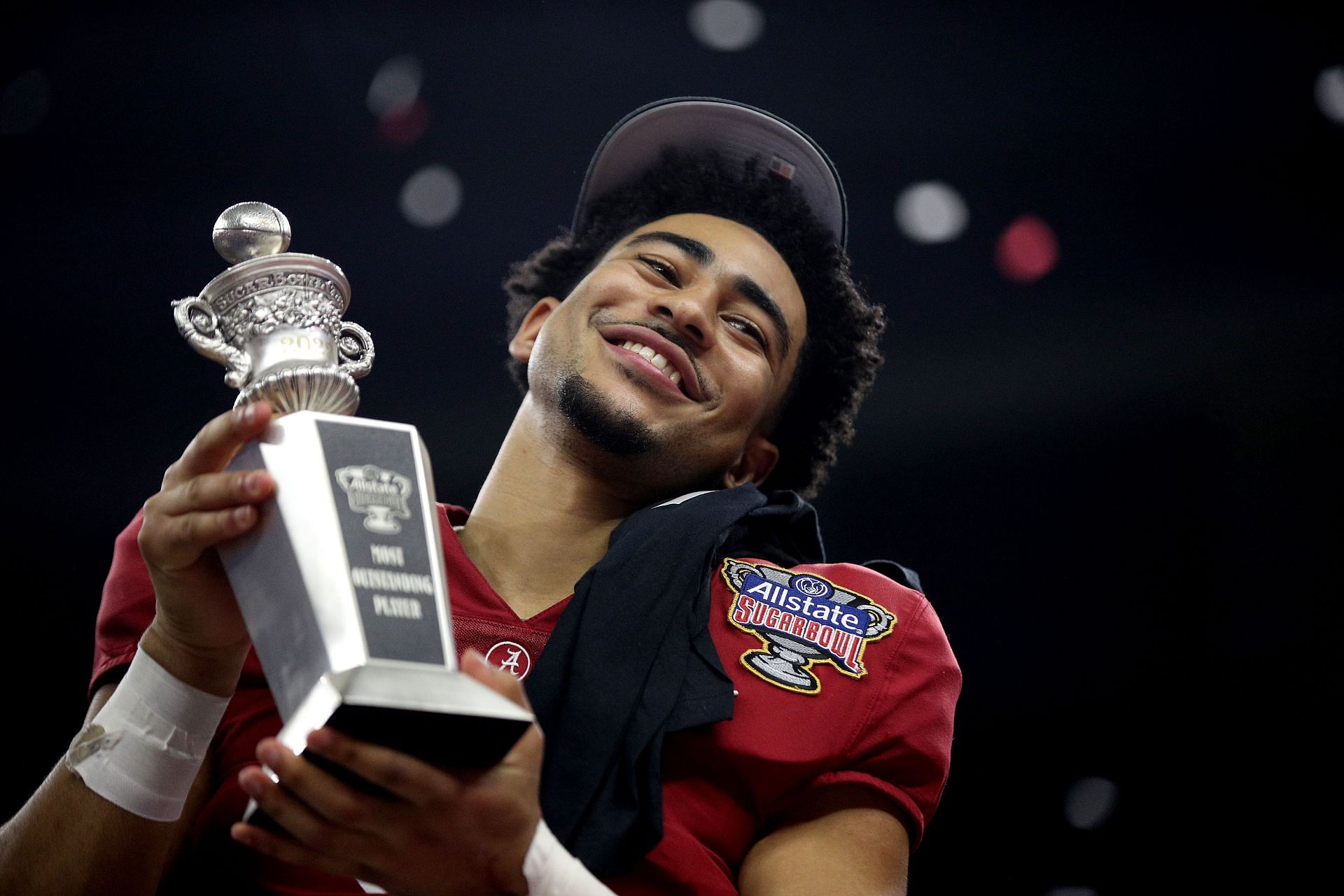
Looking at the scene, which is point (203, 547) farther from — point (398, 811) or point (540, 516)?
point (540, 516)

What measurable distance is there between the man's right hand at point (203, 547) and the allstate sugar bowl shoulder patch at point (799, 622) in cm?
57

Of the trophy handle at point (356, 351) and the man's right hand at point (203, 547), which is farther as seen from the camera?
Result: the trophy handle at point (356, 351)

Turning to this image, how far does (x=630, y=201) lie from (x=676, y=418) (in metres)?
0.71

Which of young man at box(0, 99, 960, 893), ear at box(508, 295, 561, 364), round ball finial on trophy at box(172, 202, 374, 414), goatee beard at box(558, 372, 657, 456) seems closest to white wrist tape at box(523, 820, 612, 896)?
young man at box(0, 99, 960, 893)

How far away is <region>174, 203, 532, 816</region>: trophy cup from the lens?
771 millimetres

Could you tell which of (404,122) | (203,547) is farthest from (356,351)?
(404,122)

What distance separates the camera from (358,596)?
0.83m

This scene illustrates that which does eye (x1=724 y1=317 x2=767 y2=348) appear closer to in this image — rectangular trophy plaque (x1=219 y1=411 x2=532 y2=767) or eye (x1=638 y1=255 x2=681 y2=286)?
eye (x1=638 y1=255 x2=681 y2=286)

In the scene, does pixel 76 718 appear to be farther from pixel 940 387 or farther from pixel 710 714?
pixel 940 387

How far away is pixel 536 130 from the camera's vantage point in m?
2.47

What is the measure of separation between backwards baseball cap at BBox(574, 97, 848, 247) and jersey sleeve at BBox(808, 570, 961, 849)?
3.25 feet

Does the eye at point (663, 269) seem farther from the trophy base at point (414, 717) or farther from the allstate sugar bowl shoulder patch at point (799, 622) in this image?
the trophy base at point (414, 717)

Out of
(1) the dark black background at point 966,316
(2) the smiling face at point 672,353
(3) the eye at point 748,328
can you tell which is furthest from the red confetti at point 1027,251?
(3) the eye at point 748,328

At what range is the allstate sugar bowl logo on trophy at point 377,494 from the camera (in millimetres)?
880
